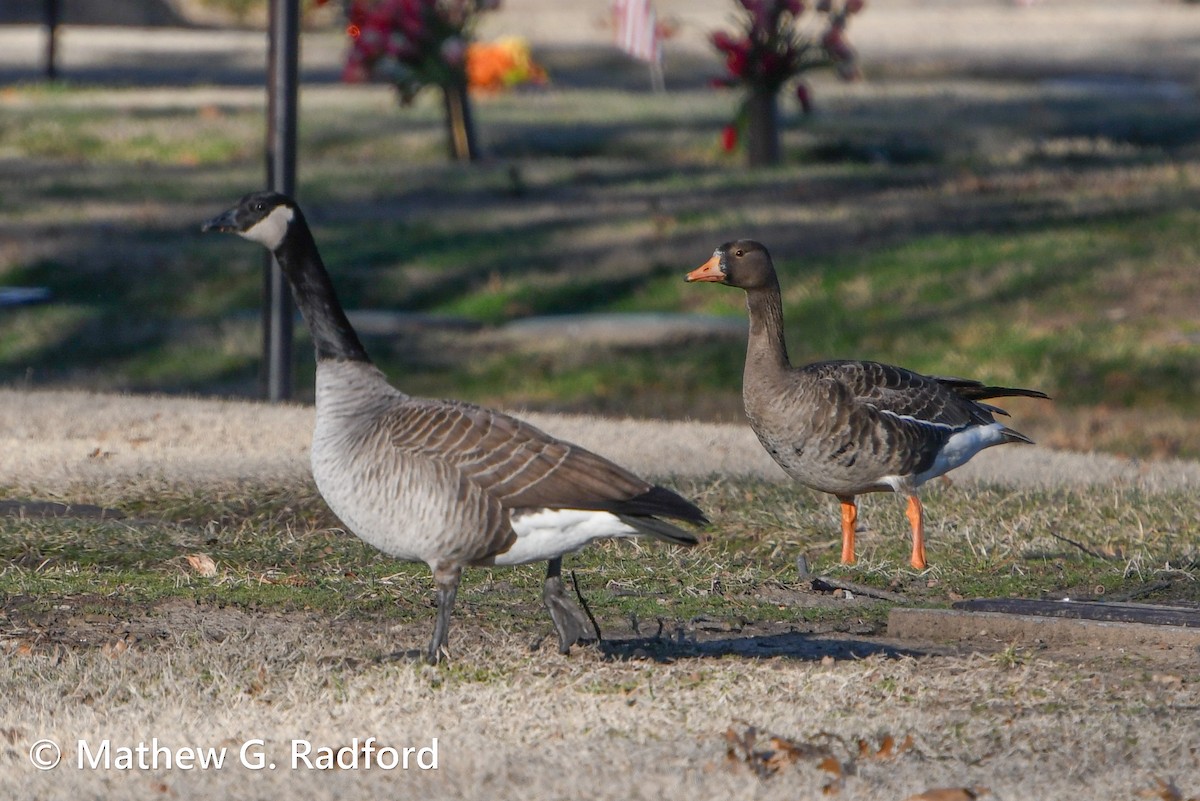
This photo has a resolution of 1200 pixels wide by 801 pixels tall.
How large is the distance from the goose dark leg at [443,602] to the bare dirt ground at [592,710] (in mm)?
74

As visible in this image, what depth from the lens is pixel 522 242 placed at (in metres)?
17.2

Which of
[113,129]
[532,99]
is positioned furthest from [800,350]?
[532,99]

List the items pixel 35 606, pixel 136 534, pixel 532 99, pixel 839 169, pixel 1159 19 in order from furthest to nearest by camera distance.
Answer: pixel 1159 19, pixel 532 99, pixel 839 169, pixel 136 534, pixel 35 606

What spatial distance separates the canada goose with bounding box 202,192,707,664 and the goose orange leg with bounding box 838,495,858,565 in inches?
90.6

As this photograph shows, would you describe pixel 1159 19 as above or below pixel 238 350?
above

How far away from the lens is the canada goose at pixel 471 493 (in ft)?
16.9

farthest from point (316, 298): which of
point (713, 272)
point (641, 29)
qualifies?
point (641, 29)

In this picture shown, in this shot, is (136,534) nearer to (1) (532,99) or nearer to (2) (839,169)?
(2) (839,169)

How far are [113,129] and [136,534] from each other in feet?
55.5

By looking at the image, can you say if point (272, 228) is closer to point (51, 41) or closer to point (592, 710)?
point (592, 710)

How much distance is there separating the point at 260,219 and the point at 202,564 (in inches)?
73.0

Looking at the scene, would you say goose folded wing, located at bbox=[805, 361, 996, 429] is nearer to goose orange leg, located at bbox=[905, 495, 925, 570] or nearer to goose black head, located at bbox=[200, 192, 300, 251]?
goose orange leg, located at bbox=[905, 495, 925, 570]

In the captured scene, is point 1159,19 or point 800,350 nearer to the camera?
point 800,350

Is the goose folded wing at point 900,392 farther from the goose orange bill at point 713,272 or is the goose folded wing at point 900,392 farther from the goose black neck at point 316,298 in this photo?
the goose black neck at point 316,298
